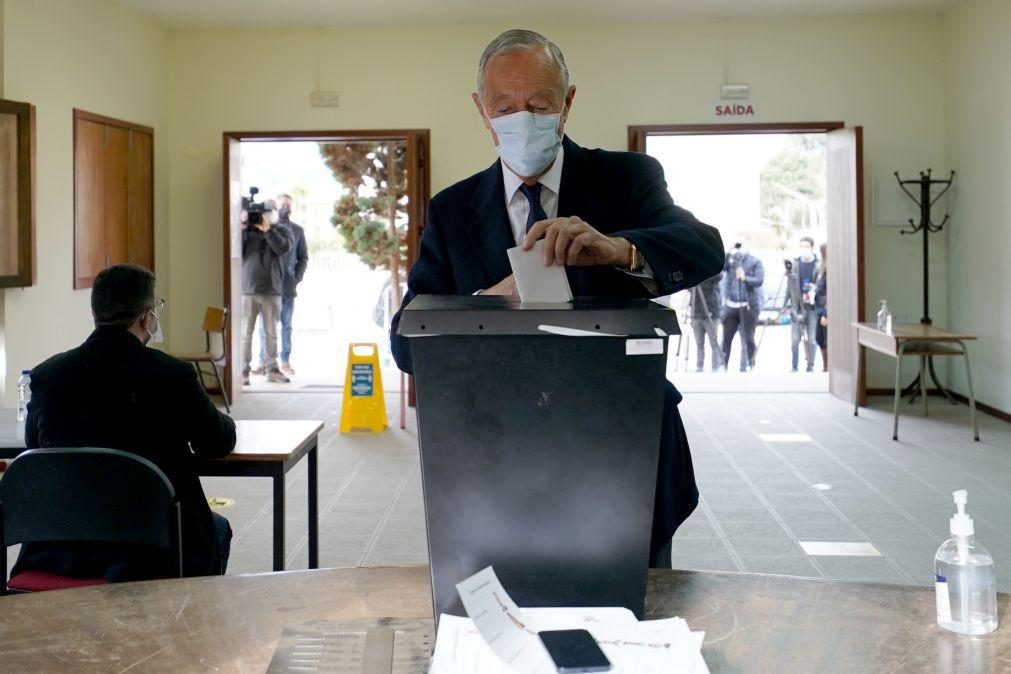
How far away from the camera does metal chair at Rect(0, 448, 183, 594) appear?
2.29 meters

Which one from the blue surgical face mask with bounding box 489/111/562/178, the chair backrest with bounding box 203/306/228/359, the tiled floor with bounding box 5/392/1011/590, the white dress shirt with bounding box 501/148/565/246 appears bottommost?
the tiled floor with bounding box 5/392/1011/590

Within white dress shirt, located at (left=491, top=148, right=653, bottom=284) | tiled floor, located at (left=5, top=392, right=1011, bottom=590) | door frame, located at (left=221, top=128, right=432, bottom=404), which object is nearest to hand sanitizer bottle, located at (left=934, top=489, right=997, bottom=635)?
white dress shirt, located at (left=491, top=148, right=653, bottom=284)

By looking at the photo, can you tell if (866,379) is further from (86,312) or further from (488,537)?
(488,537)

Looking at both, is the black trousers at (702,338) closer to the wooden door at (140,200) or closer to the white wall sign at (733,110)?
the white wall sign at (733,110)

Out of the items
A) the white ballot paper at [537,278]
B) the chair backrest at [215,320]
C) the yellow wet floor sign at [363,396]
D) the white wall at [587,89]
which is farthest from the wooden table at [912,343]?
the white ballot paper at [537,278]

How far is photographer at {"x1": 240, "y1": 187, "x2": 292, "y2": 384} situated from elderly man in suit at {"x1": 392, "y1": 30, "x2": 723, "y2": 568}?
813cm

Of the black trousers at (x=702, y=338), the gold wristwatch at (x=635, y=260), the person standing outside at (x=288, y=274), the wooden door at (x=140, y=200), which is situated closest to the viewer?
the gold wristwatch at (x=635, y=260)

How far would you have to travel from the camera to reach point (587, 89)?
868 centimetres

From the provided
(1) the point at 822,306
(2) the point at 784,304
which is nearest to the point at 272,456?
(1) the point at 822,306

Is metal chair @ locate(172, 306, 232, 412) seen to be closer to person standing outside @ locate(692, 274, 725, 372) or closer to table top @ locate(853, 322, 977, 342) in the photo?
person standing outside @ locate(692, 274, 725, 372)

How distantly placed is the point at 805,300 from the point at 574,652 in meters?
9.76

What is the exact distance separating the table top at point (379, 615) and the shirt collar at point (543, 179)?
0.56 m

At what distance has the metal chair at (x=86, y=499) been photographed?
2.29 metres

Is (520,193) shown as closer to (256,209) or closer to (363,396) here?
(363,396)
